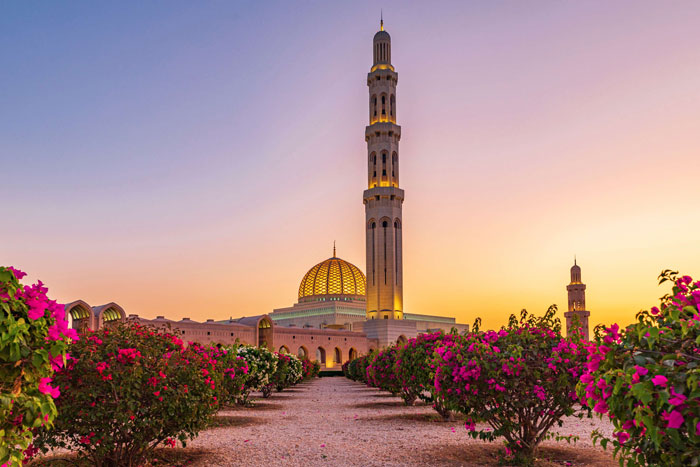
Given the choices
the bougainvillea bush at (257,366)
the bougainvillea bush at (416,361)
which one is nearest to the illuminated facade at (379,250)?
the bougainvillea bush at (257,366)

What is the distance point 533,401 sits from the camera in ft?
28.4

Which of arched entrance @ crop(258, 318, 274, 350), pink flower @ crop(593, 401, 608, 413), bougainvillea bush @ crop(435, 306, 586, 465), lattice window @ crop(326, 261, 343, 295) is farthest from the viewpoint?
lattice window @ crop(326, 261, 343, 295)

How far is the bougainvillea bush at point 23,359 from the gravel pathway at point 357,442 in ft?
18.0

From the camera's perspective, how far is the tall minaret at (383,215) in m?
63.0

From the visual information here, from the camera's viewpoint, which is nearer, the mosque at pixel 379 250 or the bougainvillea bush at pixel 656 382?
the bougainvillea bush at pixel 656 382

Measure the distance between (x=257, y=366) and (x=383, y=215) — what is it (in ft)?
145

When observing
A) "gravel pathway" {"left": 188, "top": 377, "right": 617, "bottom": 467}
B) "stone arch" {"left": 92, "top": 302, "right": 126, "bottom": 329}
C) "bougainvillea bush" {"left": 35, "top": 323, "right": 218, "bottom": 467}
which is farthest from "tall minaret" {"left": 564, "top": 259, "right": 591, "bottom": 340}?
"bougainvillea bush" {"left": 35, "top": 323, "right": 218, "bottom": 467}

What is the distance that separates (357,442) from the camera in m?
11.8

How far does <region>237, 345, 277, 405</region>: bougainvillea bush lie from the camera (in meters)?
18.9

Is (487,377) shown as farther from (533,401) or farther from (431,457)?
(431,457)

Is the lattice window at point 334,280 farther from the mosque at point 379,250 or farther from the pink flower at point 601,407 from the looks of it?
A: the pink flower at point 601,407

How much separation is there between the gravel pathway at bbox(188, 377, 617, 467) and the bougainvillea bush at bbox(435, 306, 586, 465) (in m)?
0.91

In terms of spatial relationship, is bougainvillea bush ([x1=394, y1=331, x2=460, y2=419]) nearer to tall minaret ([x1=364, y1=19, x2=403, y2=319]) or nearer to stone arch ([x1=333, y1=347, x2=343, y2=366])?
tall minaret ([x1=364, y1=19, x2=403, y2=319])

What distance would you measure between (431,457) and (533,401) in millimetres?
2148
